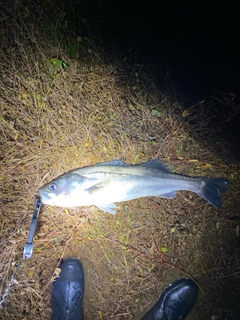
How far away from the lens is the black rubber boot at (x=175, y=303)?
3307 millimetres

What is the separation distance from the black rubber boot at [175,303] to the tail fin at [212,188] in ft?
5.04

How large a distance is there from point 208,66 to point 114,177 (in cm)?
358

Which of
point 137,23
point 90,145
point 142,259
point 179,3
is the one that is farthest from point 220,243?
point 179,3

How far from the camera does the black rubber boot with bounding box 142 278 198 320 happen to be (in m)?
3.31

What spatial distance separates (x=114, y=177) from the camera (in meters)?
3.02

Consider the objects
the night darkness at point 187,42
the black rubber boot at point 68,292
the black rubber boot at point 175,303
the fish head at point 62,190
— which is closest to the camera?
the fish head at point 62,190

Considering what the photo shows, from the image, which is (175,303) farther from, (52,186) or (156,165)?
(52,186)

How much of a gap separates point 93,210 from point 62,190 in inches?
32.7

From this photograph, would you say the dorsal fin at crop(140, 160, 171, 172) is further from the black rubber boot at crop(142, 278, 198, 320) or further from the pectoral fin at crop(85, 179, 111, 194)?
the black rubber boot at crop(142, 278, 198, 320)

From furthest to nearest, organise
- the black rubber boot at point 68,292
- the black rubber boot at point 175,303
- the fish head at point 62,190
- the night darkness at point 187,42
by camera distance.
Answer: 1. the night darkness at point 187,42
2. the black rubber boot at point 175,303
3. the black rubber boot at point 68,292
4. the fish head at point 62,190

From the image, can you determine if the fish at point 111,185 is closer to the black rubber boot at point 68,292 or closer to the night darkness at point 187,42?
the black rubber boot at point 68,292

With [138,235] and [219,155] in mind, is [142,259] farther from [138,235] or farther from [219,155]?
[219,155]

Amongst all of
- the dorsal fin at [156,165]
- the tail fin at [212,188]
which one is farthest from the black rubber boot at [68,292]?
the tail fin at [212,188]

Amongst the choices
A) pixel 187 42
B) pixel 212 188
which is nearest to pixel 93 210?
pixel 212 188
